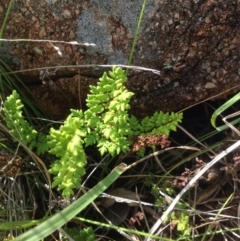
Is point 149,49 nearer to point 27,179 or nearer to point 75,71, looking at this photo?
point 75,71

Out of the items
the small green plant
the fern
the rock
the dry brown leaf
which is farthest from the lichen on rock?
the dry brown leaf

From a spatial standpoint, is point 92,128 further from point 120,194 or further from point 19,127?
point 120,194

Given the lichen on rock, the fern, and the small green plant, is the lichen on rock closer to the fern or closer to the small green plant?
the small green plant

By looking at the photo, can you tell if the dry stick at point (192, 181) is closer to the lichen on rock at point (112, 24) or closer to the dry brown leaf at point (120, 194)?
the dry brown leaf at point (120, 194)

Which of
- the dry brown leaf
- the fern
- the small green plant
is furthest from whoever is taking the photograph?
the dry brown leaf

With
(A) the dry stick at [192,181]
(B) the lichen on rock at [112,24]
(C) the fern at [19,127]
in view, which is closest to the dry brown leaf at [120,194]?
(A) the dry stick at [192,181]

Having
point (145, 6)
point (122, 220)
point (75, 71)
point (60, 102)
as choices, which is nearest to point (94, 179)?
point (122, 220)
